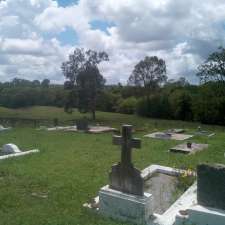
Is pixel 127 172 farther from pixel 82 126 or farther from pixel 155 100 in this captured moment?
pixel 155 100

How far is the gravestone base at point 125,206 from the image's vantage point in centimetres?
570

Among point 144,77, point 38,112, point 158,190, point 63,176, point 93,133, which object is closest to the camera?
point 158,190

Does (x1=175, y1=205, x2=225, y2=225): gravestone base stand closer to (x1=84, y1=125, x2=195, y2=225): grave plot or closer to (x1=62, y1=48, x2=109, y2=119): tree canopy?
(x1=84, y1=125, x2=195, y2=225): grave plot

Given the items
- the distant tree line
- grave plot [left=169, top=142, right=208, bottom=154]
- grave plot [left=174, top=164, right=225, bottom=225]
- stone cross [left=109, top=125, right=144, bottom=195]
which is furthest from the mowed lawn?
the distant tree line

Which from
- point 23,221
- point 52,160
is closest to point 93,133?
point 52,160

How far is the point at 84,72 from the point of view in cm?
4222

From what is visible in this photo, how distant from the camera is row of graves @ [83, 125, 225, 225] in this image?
216 inches

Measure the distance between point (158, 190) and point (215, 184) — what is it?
6.51 feet

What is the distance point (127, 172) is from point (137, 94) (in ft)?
168

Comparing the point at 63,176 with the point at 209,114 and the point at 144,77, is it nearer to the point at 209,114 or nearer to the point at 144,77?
the point at 209,114

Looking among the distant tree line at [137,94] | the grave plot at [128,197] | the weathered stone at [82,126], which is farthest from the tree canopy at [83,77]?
the grave plot at [128,197]

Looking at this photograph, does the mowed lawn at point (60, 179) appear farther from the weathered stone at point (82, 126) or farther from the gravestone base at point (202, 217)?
the weathered stone at point (82, 126)

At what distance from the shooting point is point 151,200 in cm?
585

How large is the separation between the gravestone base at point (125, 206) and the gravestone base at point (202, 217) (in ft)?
1.77
